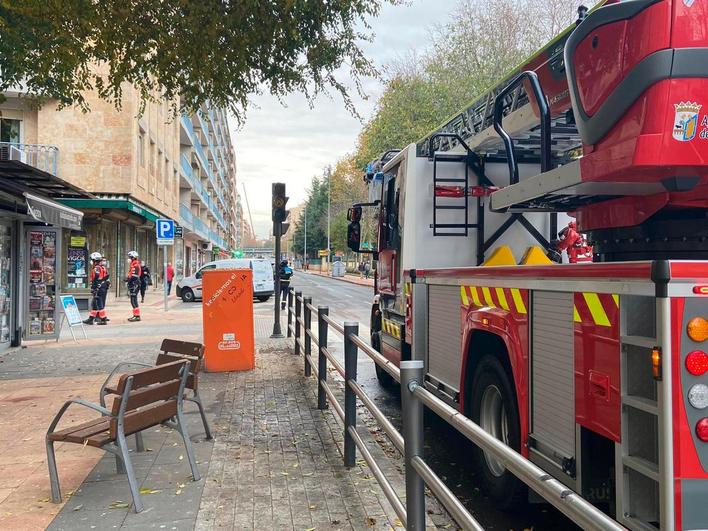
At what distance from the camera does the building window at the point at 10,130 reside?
888 inches

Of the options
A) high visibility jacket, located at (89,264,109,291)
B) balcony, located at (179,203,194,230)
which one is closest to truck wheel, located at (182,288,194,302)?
high visibility jacket, located at (89,264,109,291)

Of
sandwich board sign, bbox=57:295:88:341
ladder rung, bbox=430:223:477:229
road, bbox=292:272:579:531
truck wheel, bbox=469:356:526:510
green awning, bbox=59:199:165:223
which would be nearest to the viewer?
truck wheel, bbox=469:356:526:510

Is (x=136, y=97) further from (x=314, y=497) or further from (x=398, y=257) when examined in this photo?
(x=314, y=497)

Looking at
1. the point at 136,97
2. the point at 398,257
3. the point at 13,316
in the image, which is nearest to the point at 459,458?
the point at 398,257

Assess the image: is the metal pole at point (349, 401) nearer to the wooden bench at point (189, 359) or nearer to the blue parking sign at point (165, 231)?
the wooden bench at point (189, 359)

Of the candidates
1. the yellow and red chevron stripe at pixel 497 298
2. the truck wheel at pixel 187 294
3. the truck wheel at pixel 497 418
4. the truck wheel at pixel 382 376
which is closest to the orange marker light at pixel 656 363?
the yellow and red chevron stripe at pixel 497 298

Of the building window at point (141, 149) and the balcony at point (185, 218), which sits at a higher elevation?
the building window at point (141, 149)

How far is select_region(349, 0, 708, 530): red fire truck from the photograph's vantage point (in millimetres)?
2146

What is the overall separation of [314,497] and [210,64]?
5822 millimetres

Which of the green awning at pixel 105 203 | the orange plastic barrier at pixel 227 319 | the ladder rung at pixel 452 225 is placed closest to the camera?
the ladder rung at pixel 452 225

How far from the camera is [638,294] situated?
7.55ft

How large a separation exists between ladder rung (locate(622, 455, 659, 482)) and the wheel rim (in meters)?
1.50

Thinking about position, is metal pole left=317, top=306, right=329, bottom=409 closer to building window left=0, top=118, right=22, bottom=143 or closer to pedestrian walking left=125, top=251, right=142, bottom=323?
pedestrian walking left=125, top=251, right=142, bottom=323

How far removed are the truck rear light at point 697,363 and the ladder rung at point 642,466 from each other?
408mm
